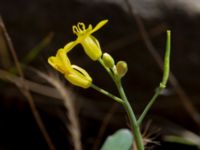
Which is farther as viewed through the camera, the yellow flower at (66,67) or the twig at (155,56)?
the twig at (155,56)

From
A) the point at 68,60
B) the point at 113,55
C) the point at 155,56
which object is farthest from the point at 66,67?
the point at 113,55

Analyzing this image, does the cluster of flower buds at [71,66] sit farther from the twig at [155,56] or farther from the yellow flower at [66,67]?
the twig at [155,56]

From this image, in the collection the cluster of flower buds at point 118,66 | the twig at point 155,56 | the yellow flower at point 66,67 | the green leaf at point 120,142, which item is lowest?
the green leaf at point 120,142

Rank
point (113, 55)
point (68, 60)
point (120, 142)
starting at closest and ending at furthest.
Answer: point (68, 60), point (120, 142), point (113, 55)

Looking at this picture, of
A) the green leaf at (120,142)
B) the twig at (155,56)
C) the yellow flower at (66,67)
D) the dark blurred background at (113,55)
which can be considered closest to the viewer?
the yellow flower at (66,67)

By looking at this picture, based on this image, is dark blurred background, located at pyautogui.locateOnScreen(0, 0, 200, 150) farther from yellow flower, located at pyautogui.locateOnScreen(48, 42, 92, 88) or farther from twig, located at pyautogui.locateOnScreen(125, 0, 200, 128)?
yellow flower, located at pyautogui.locateOnScreen(48, 42, 92, 88)

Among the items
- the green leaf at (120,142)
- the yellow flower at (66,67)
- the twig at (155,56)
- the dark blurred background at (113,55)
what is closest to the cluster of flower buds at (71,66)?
the yellow flower at (66,67)

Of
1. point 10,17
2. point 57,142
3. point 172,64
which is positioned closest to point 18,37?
point 10,17

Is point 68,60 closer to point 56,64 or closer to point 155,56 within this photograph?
point 56,64

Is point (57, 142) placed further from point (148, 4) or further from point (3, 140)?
point (148, 4)
